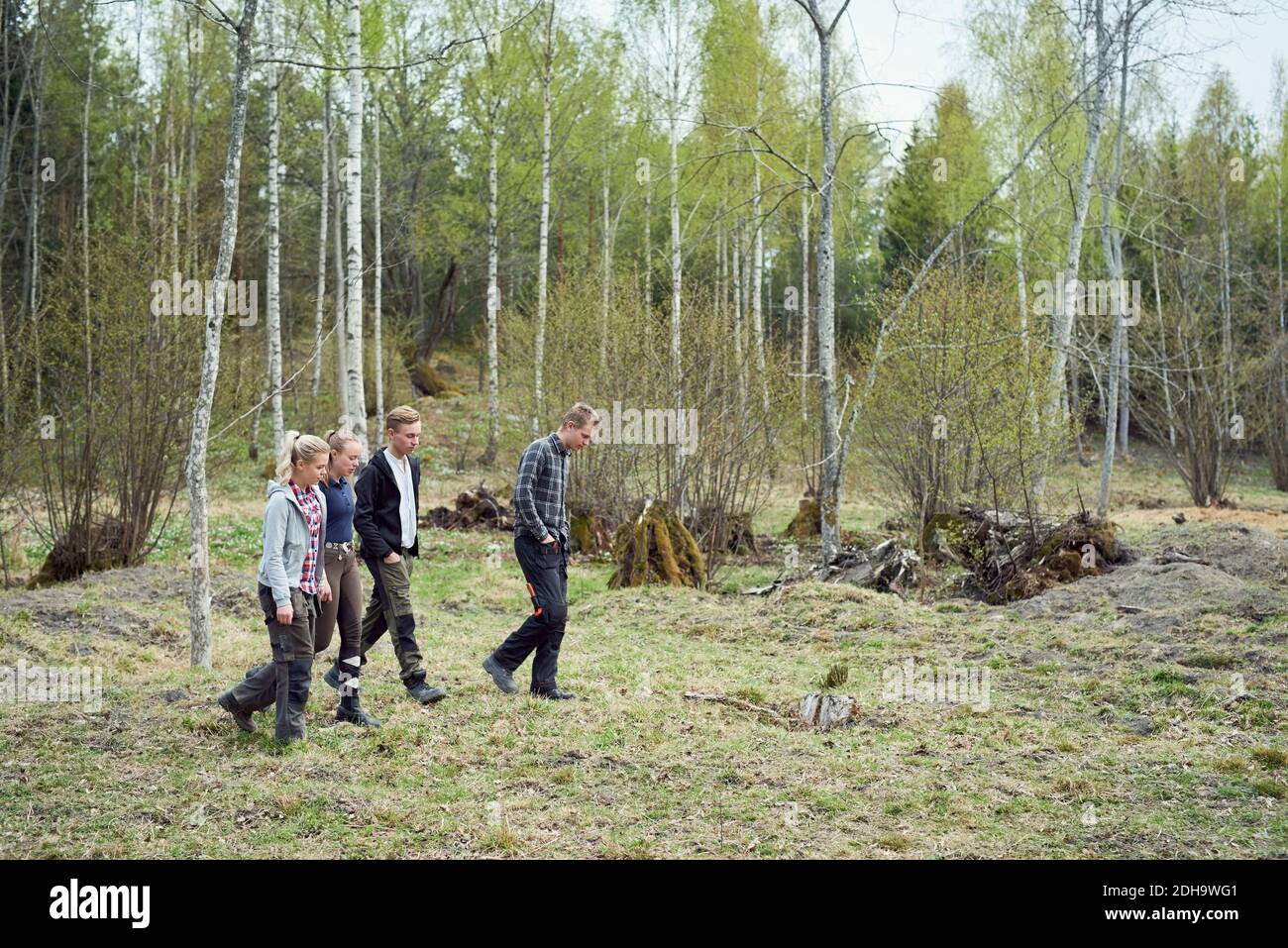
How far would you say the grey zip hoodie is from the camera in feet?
17.7

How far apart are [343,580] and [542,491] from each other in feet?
4.24

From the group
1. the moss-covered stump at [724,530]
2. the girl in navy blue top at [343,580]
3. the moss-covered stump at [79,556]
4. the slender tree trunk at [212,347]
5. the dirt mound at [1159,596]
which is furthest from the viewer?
the moss-covered stump at [724,530]

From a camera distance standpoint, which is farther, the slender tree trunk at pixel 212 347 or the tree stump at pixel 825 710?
the slender tree trunk at pixel 212 347

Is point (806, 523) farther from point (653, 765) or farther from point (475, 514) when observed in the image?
point (653, 765)

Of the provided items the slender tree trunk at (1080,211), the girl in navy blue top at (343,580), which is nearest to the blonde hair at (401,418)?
the girl in navy blue top at (343,580)

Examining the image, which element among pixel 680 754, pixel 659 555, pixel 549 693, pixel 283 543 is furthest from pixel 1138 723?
pixel 659 555

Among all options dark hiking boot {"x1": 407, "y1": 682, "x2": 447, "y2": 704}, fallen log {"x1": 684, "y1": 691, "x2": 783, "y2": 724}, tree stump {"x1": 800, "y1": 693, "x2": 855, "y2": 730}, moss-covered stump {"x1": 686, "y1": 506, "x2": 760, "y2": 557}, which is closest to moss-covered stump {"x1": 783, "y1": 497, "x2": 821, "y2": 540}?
moss-covered stump {"x1": 686, "y1": 506, "x2": 760, "y2": 557}

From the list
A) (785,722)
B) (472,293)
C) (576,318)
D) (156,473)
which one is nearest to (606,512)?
(576,318)

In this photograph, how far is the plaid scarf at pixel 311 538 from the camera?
5.57 m

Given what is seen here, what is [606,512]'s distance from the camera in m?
15.5

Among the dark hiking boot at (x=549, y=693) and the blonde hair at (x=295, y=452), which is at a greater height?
the blonde hair at (x=295, y=452)

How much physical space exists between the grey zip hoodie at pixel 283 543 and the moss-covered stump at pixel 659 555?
659cm

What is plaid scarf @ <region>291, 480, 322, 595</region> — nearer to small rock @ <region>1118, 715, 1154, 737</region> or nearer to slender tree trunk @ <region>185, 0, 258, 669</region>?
slender tree trunk @ <region>185, 0, 258, 669</region>

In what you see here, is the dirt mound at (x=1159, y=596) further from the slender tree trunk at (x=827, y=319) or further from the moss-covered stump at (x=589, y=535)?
the moss-covered stump at (x=589, y=535)
